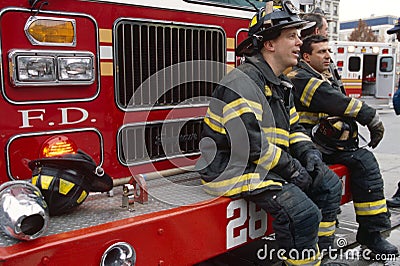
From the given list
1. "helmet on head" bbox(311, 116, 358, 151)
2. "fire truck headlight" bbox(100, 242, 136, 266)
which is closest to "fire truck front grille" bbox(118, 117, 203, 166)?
"fire truck headlight" bbox(100, 242, 136, 266)

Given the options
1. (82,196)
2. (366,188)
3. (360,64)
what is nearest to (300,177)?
(366,188)

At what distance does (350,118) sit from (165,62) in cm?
156

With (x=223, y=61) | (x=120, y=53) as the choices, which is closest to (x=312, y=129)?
(x=223, y=61)

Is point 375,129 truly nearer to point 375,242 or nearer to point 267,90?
point 375,242

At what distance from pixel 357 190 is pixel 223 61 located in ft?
4.73

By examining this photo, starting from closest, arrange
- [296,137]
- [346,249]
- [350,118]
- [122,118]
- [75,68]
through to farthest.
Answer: [75,68] < [122,118] < [296,137] < [350,118] < [346,249]

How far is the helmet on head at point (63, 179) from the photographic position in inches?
83.3

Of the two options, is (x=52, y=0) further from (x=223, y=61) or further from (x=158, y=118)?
(x=223, y=61)

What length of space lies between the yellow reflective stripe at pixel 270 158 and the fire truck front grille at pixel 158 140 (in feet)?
2.27

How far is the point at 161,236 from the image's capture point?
2.24 metres

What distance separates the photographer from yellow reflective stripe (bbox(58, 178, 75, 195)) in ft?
6.98

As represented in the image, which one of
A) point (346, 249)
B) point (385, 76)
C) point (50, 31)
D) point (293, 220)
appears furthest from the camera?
point (385, 76)

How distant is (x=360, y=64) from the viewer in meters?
17.5

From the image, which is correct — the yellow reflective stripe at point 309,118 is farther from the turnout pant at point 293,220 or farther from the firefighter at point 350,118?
the turnout pant at point 293,220
